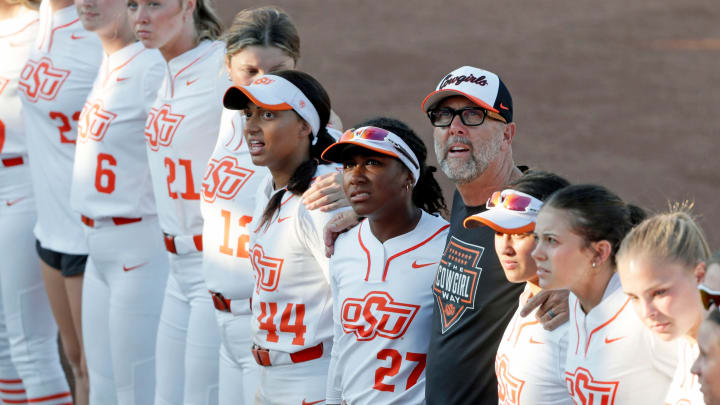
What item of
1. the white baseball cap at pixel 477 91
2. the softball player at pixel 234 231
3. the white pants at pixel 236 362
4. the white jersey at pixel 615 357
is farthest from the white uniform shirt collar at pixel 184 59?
the white jersey at pixel 615 357

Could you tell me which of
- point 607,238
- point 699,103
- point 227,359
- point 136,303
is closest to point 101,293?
point 136,303

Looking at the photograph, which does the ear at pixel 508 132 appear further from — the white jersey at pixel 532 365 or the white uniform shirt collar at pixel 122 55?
the white uniform shirt collar at pixel 122 55

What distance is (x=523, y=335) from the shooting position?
2854 mm

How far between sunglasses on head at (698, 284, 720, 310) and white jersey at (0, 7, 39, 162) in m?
3.95

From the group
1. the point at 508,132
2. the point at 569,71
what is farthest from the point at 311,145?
the point at 569,71

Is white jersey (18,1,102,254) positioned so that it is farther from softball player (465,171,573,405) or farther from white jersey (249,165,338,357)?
softball player (465,171,573,405)

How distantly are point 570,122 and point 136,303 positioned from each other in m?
7.93

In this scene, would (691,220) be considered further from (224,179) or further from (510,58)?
(510,58)

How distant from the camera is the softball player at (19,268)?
206 inches

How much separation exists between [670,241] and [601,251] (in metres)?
0.25

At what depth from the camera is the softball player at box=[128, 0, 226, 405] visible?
4.21m

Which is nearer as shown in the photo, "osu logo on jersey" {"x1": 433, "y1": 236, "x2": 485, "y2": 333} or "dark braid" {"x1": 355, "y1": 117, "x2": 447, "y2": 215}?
"osu logo on jersey" {"x1": 433, "y1": 236, "x2": 485, "y2": 333}

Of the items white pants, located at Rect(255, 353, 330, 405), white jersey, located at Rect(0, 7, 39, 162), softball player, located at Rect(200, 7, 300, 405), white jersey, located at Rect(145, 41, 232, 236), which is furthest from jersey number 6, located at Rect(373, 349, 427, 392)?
white jersey, located at Rect(0, 7, 39, 162)

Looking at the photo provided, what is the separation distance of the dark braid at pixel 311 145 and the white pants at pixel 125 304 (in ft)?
3.68
